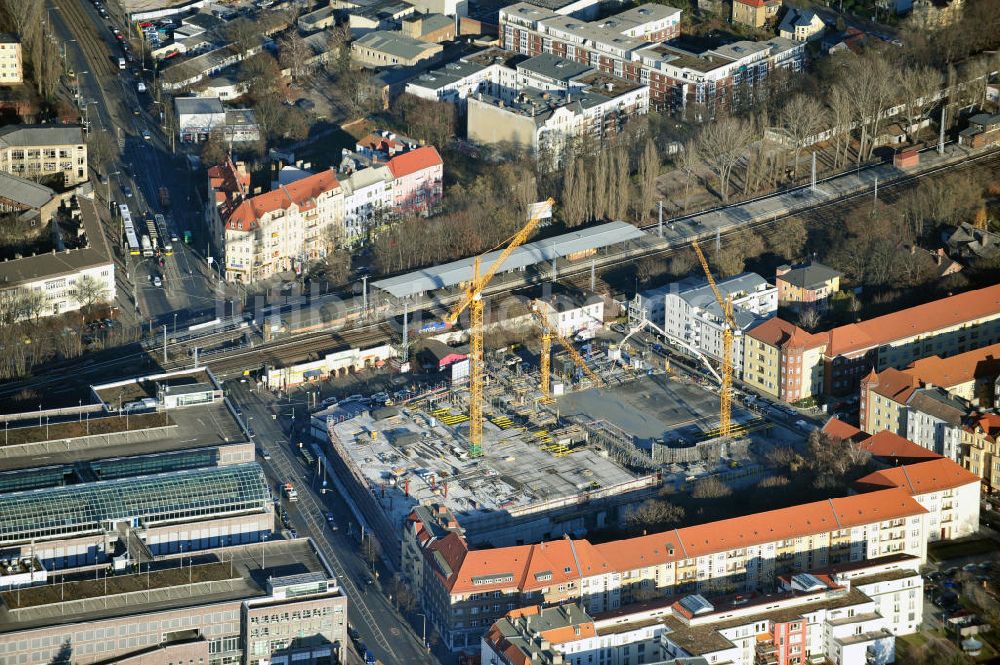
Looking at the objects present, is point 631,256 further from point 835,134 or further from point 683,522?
point 683,522

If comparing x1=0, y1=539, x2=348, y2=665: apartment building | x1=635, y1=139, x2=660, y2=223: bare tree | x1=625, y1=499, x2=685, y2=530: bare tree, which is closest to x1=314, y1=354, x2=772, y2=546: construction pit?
x1=625, y1=499, x2=685, y2=530: bare tree

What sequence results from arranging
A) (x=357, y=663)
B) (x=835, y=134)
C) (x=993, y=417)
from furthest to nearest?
1. (x=835, y=134)
2. (x=993, y=417)
3. (x=357, y=663)

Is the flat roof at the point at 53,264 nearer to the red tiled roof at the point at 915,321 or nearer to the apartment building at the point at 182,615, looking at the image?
the apartment building at the point at 182,615

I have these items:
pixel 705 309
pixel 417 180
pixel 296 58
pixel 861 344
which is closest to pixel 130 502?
pixel 705 309

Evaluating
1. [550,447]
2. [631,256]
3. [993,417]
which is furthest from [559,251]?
[993,417]

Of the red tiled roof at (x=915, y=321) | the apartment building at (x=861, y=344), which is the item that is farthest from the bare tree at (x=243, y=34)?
the red tiled roof at (x=915, y=321)

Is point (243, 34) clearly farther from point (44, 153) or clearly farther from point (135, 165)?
point (44, 153)
